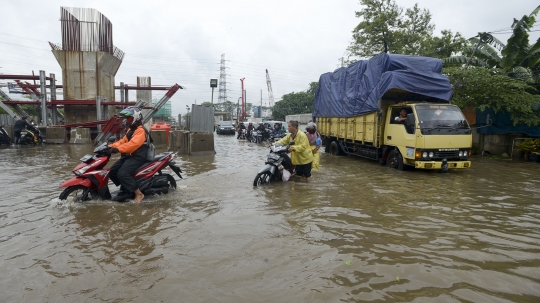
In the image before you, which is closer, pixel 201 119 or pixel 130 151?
pixel 130 151

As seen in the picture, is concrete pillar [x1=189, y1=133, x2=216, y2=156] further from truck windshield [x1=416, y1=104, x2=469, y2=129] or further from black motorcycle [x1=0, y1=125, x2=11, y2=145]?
black motorcycle [x1=0, y1=125, x2=11, y2=145]

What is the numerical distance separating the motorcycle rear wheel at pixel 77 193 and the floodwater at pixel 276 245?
6.0 inches

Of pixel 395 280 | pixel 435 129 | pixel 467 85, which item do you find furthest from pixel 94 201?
pixel 467 85

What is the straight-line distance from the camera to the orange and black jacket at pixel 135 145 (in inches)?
211

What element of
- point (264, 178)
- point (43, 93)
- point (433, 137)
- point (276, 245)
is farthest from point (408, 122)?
point (43, 93)

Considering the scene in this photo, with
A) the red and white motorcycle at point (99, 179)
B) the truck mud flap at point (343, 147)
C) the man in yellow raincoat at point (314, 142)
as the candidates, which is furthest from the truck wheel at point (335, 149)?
the red and white motorcycle at point (99, 179)

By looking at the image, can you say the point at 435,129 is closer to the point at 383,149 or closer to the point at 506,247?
the point at 383,149

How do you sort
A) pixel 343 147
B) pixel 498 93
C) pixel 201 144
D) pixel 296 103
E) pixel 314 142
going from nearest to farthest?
1. pixel 314 142
2. pixel 498 93
3. pixel 343 147
4. pixel 201 144
5. pixel 296 103

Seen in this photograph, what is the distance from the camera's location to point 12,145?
54.7 feet

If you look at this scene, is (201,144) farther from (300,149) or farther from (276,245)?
(276,245)

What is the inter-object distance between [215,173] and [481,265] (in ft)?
22.6

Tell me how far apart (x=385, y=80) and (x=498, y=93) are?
5.60 metres

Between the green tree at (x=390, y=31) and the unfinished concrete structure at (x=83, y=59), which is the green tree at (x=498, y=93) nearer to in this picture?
the green tree at (x=390, y=31)

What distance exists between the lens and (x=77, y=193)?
5801mm
